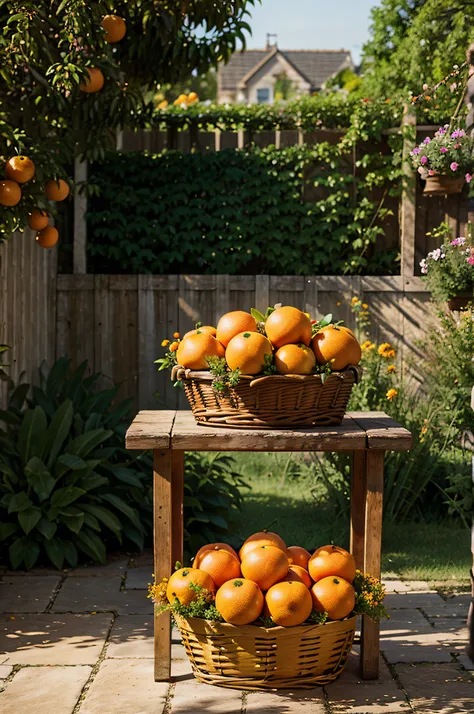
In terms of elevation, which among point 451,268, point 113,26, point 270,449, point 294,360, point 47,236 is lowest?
point 270,449

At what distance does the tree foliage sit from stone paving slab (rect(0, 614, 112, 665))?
→ 4.62 meters

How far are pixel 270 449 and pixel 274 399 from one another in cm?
17

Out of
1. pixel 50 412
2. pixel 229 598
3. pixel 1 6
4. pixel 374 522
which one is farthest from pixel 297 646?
pixel 1 6

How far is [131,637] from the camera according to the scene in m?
3.64

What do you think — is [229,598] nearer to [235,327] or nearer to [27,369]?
[235,327]

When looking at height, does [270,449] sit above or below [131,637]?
above

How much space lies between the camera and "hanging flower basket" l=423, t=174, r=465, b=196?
6.31 meters

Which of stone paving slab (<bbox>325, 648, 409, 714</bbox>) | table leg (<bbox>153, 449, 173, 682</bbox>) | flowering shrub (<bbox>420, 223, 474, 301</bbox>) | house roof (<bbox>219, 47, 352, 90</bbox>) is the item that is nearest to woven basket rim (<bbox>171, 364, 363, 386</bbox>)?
table leg (<bbox>153, 449, 173, 682</bbox>)

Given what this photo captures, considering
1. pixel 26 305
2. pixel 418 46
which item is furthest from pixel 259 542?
pixel 418 46

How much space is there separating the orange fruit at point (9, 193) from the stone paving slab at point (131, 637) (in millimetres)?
1812

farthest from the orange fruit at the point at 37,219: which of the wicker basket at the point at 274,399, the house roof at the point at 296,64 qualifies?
the house roof at the point at 296,64

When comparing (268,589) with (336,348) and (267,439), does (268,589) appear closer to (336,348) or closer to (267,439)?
(267,439)

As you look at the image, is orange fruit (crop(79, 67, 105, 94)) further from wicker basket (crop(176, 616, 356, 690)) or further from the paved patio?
wicker basket (crop(176, 616, 356, 690))

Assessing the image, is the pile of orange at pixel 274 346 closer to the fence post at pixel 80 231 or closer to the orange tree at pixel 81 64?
the orange tree at pixel 81 64
